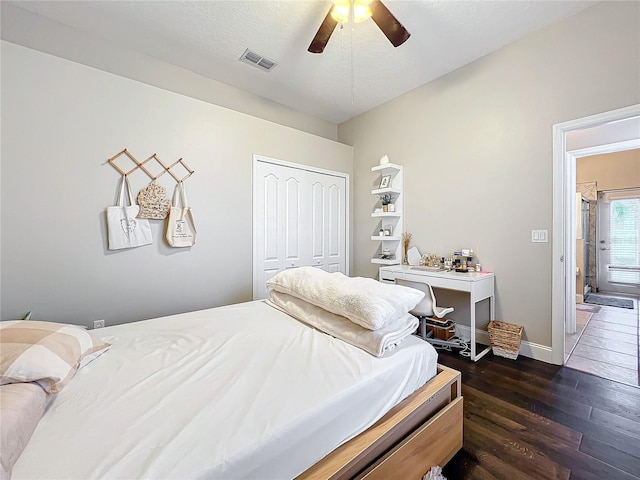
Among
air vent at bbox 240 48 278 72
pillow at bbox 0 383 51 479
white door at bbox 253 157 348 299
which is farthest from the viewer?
white door at bbox 253 157 348 299

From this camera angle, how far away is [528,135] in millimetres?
2512

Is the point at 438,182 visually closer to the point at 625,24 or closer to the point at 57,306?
the point at 625,24

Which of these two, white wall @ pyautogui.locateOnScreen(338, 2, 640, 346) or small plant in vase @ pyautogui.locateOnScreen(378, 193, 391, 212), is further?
small plant in vase @ pyautogui.locateOnScreen(378, 193, 391, 212)

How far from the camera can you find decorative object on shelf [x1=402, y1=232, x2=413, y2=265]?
11.3 ft

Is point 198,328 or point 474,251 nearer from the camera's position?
point 198,328

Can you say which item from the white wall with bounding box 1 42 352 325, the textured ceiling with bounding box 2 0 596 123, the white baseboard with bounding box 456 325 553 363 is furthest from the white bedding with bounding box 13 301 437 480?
the textured ceiling with bounding box 2 0 596 123

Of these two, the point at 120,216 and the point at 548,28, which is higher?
the point at 548,28

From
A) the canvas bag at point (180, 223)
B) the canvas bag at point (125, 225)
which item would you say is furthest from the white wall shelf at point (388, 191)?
the canvas bag at point (125, 225)

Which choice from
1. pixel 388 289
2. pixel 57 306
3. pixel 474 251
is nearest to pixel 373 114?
pixel 474 251

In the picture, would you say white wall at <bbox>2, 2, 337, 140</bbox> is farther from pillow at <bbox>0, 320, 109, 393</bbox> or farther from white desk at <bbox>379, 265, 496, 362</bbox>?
white desk at <bbox>379, 265, 496, 362</bbox>

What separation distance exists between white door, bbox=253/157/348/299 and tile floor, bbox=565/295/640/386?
8.80 feet

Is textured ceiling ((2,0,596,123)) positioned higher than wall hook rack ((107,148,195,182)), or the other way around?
textured ceiling ((2,0,596,123))

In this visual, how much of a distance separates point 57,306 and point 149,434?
81.4 inches

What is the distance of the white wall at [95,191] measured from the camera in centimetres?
198
